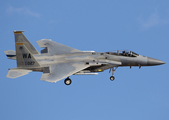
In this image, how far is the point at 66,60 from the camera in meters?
31.7

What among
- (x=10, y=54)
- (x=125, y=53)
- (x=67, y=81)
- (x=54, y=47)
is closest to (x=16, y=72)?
(x=10, y=54)

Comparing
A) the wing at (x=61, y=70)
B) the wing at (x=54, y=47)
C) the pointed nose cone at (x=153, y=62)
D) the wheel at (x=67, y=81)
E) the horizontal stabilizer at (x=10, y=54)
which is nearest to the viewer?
the wing at (x=61, y=70)

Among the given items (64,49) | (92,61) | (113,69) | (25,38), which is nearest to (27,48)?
(25,38)

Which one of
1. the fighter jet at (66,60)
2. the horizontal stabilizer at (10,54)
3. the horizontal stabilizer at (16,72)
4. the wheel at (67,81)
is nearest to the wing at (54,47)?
the fighter jet at (66,60)

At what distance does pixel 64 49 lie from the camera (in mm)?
33500

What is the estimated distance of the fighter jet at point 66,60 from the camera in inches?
1179

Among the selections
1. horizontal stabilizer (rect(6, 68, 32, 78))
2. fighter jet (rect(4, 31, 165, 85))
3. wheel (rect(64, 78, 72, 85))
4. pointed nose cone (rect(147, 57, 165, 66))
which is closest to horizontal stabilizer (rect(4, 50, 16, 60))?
fighter jet (rect(4, 31, 165, 85))

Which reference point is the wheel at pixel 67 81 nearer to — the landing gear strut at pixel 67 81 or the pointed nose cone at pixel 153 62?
the landing gear strut at pixel 67 81

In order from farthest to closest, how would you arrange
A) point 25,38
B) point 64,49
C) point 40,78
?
1. point 64,49
2. point 25,38
3. point 40,78

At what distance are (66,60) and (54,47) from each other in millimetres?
2771

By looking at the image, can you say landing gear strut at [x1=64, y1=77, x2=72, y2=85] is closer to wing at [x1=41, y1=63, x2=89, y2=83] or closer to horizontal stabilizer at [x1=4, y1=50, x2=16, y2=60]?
wing at [x1=41, y1=63, x2=89, y2=83]

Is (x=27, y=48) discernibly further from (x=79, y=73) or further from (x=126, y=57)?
(x=126, y=57)

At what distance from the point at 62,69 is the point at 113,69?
16.7 feet

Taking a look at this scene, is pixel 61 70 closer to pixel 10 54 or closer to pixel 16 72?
pixel 16 72
